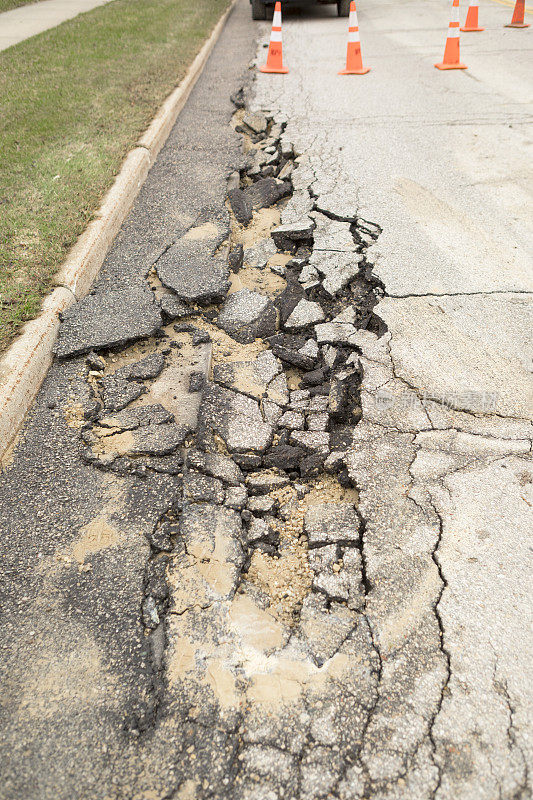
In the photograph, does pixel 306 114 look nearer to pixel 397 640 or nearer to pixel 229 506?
pixel 229 506

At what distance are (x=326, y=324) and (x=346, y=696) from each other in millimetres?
2328

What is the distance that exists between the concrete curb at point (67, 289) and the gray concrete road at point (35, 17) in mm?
5722

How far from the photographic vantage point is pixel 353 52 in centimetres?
884

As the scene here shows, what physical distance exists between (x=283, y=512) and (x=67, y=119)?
5.56 metres

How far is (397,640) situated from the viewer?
2109 mm

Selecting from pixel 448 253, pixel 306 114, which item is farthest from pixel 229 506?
pixel 306 114

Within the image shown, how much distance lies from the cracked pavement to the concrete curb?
0.11 metres

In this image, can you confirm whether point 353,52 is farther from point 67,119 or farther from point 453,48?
point 67,119

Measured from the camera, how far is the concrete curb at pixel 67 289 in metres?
3.10

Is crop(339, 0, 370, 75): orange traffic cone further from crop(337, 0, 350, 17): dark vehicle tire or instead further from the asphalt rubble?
the asphalt rubble

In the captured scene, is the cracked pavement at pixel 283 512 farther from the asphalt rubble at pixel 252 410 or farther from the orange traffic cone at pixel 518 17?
the orange traffic cone at pixel 518 17

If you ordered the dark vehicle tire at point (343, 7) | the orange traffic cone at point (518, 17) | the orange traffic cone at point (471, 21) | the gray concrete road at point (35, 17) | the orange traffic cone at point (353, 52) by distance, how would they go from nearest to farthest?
the orange traffic cone at point (353, 52)
the gray concrete road at point (35, 17)
the orange traffic cone at point (471, 21)
the orange traffic cone at point (518, 17)
the dark vehicle tire at point (343, 7)

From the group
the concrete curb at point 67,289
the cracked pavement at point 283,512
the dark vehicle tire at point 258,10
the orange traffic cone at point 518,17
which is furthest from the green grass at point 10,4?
the cracked pavement at point 283,512

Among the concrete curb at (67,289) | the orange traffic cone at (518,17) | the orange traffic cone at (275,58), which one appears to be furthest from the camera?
the orange traffic cone at (518,17)
